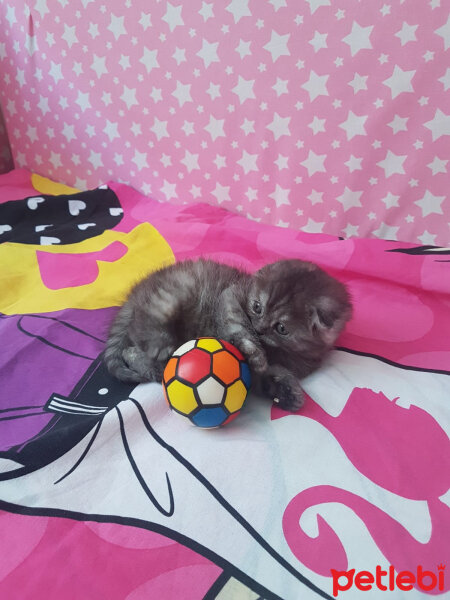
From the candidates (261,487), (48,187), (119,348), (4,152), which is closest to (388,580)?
(261,487)

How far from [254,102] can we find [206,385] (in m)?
1.32

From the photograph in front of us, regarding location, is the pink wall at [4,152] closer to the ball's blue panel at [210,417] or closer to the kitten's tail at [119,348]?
the kitten's tail at [119,348]

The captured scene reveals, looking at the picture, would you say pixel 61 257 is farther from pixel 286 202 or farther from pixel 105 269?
pixel 286 202

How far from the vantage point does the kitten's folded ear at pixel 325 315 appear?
1.21m

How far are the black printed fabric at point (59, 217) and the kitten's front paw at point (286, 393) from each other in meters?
1.20

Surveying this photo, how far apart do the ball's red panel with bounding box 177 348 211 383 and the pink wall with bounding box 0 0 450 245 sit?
1057mm

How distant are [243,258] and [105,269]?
58 centimetres

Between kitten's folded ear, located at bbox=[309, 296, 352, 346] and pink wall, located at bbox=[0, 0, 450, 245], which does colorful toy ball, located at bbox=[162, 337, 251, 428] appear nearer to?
kitten's folded ear, located at bbox=[309, 296, 352, 346]

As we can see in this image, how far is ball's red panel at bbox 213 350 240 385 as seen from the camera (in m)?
1.02

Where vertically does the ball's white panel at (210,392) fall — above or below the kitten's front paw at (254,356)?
above

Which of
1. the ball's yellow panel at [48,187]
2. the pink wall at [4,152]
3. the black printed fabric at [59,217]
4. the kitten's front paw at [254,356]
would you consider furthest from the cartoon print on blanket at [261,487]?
the pink wall at [4,152]

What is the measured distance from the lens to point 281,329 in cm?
124

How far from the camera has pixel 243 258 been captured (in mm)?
1809

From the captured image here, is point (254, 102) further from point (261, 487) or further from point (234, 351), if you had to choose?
point (261, 487)
